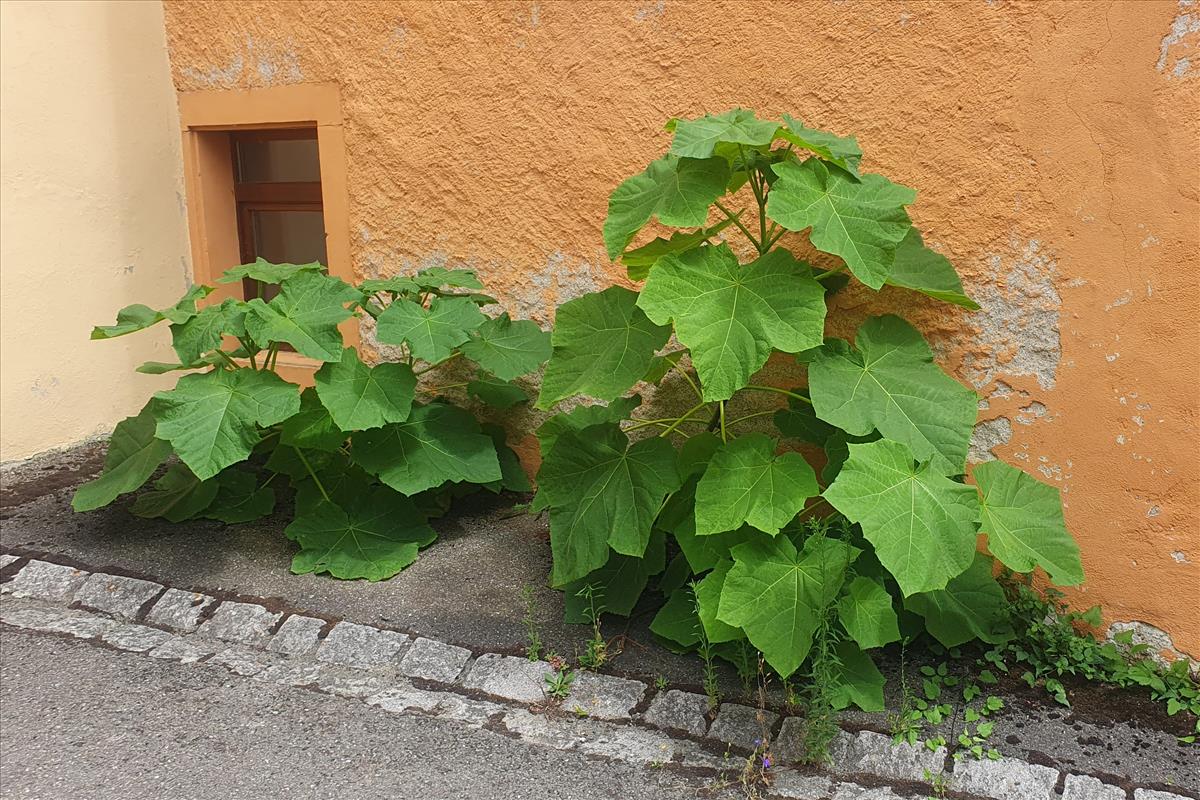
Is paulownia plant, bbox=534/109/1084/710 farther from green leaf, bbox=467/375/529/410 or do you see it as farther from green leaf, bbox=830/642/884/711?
green leaf, bbox=467/375/529/410

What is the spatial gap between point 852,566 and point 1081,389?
92 cm

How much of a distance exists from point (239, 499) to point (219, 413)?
85 centimetres

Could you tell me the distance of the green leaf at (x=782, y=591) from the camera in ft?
8.46

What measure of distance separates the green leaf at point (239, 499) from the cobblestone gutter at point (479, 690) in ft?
1.62

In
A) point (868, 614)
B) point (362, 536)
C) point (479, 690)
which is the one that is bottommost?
point (479, 690)

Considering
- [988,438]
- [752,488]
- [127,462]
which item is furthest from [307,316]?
[988,438]

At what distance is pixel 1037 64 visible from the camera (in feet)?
9.49

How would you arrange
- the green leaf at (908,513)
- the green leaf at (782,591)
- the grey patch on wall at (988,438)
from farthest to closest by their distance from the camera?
the grey patch on wall at (988,438) → the green leaf at (782,591) → the green leaf at (908,513)

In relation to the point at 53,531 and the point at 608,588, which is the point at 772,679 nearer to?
the point at 608,588

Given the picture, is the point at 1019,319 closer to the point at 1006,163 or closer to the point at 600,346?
the point at 1006,163

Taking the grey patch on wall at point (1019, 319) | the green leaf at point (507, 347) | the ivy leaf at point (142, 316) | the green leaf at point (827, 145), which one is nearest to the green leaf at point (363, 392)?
the green leaf at point (507, 347)

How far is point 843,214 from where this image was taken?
8.80ft

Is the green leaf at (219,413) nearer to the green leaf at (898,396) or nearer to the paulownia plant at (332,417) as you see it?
the paulownia plant at (332,417)

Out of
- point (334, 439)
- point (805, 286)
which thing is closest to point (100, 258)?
point (334, 439)
